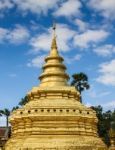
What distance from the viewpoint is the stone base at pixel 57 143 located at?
77.5ft

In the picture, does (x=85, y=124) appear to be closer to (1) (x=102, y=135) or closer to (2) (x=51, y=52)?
(2) (x=51, y=52)

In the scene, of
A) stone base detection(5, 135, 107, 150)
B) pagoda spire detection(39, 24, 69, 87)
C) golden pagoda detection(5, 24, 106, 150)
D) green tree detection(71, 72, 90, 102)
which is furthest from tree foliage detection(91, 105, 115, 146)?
stone base detection(5, 135, 107, 150)

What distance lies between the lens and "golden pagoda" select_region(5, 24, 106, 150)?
24.0 meters

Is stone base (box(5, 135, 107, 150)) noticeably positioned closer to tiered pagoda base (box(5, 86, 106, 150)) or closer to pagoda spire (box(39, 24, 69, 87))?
tiered pagoda base (box(5, 86, 106, 150))

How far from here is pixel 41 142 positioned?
24.0 m

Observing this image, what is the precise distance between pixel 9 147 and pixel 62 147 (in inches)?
148

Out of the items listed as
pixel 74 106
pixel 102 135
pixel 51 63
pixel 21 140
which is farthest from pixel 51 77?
pixel 102 135

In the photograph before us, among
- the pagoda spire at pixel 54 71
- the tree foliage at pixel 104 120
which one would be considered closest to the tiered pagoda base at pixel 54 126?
the pagoda spire at pixel 54 71

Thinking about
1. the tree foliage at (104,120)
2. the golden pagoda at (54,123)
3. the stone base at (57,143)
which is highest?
the tree foliage at (104,120)

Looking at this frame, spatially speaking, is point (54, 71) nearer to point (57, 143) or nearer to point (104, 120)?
point (57, 143)

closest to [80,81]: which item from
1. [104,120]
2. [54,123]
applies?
[104,120]

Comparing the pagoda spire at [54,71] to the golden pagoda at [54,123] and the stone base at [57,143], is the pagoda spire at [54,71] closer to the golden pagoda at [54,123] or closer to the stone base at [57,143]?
the golden pagoda at [54,123]

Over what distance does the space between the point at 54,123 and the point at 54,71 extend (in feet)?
15.0

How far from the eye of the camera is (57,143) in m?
23.8
